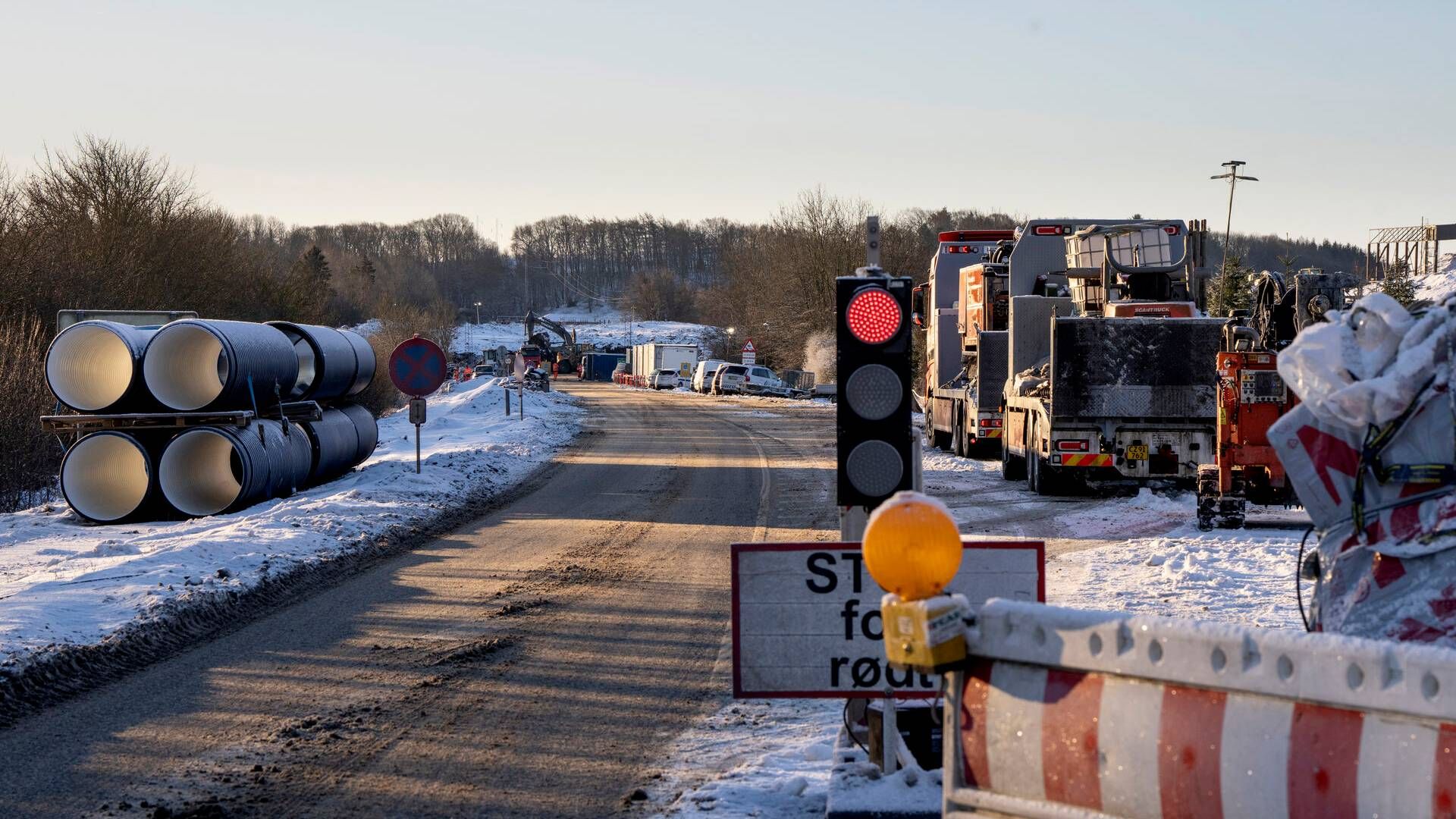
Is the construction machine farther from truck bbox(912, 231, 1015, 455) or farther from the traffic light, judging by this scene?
the traffic light

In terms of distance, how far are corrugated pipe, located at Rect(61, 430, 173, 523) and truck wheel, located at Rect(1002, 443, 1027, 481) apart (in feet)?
38.9

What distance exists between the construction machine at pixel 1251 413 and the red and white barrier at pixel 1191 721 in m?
11.7

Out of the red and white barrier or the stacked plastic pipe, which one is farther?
the stacked plastic pipe

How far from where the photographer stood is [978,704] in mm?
2898

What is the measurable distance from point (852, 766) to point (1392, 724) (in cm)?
331

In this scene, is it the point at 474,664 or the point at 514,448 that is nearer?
the point at 474,664

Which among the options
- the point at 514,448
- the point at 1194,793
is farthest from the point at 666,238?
the point at 1194,793

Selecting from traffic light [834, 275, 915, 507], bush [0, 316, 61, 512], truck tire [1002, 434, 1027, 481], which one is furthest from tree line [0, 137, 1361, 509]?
traffic light [834, 275, 915, 507]

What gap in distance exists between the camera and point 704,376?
232 feet

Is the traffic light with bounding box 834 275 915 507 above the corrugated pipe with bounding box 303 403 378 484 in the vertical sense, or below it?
above

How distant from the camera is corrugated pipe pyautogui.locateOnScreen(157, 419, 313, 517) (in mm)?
17203

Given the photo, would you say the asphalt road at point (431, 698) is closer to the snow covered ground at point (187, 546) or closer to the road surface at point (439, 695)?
the road surface at point (439, 695)

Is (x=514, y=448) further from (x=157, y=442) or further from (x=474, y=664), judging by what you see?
(x=474, y=664)

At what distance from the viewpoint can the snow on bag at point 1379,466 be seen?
124 inches
